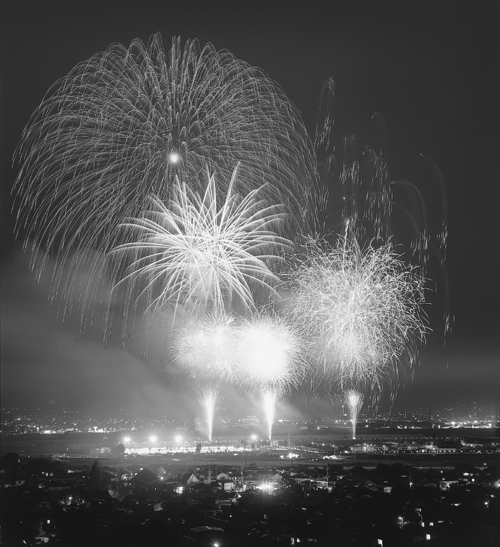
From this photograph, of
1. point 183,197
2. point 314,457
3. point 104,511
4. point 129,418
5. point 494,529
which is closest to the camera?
point 494,529

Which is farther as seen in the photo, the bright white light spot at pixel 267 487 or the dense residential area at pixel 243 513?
the bright white light spot at pixel 267 487

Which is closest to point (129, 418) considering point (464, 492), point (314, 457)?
point (314, 457)

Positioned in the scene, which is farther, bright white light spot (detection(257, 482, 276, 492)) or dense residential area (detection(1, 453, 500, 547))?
bright white light spot (detection(257, 482, 276, 492))

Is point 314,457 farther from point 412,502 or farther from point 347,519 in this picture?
point 347,519

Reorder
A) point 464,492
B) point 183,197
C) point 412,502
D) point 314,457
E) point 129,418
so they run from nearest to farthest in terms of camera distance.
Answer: point 183,197 → point 412,502 → point 464,492 → point 314,457 → point 129,418

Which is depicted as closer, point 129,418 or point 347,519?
point 347,519

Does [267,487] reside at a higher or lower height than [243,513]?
lower

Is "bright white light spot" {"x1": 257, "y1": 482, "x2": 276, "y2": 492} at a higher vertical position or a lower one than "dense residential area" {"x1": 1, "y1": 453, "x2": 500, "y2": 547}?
lower

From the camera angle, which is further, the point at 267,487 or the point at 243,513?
the point at 267,487
